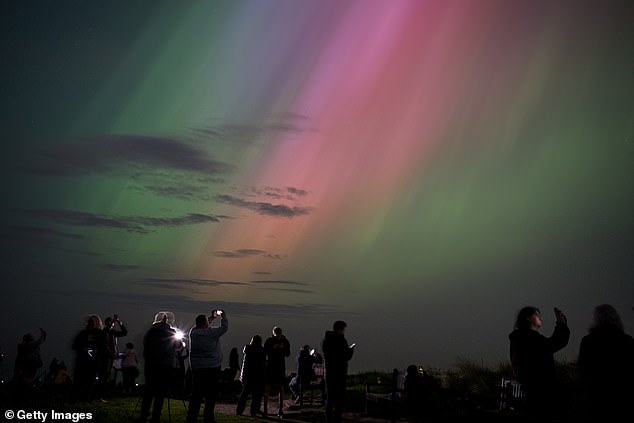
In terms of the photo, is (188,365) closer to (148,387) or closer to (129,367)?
(148,387)

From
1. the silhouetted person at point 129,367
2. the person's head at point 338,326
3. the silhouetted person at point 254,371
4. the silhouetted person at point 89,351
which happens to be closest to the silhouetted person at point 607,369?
the person's head at point 338,326

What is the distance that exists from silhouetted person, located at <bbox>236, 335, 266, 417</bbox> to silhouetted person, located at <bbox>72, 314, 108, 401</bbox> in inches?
132

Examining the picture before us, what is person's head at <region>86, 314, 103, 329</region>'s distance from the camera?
1697cm

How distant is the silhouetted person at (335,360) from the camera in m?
14.7

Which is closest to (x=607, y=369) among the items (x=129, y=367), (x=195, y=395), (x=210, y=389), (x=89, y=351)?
(x=210, y=389)

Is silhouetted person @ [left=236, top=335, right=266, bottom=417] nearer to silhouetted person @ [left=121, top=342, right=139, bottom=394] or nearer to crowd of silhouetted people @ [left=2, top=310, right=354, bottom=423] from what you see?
crowd of silhouetted people @ [left=2, top=310, right=354, bottom=423]

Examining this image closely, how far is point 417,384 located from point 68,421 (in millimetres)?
→ 7834

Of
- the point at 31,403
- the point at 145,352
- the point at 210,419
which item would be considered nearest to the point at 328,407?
the point at 210,419

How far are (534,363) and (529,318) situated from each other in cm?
59

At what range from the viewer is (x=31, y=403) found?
16.8 meters

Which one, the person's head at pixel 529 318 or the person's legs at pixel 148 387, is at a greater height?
the person's head at pixel 529 318

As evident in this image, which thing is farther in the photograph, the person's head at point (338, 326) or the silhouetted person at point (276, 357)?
the silhouetted person at point (276, 357)

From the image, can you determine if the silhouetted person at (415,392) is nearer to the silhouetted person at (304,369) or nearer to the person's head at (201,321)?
the silhouetted person at (304,369)

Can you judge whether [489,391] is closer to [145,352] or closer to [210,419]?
[210,419]
